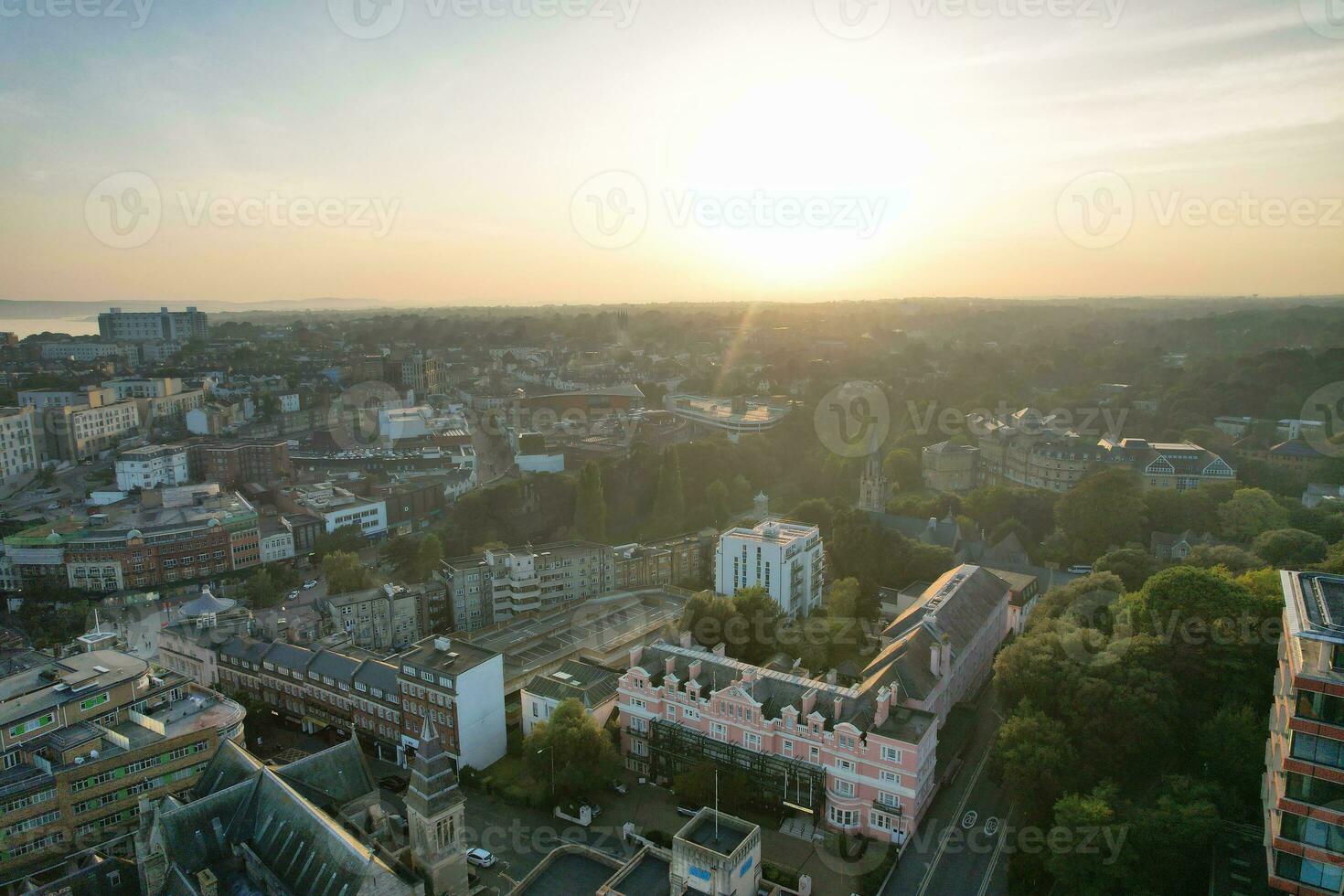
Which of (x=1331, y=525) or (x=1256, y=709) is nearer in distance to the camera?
(x=1256, y=709)

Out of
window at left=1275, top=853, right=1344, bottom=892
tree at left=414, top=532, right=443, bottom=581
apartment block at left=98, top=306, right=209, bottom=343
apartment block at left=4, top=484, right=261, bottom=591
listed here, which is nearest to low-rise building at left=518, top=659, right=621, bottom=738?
tree at left=414, top=532, right=443, bottom=581

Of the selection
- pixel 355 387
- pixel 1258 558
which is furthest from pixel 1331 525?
pixel 355 387

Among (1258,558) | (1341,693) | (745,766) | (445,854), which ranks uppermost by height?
(1341,693)

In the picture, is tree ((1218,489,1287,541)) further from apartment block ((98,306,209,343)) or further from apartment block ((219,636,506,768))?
apartment block ((98,306,209,343))

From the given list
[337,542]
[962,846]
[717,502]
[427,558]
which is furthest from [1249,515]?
[337,542]

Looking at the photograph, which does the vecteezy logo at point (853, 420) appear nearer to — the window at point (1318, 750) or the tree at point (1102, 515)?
the tree at point (1102, 515)

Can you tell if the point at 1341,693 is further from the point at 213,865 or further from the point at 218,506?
the point at 218,506

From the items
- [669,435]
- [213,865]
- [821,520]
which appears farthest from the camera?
[669,435]

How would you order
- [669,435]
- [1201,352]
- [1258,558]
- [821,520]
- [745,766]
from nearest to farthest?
1. [745,766]
2. [1258,558]
3. [821,520]
4. [669,435]
5. [1201,352]
